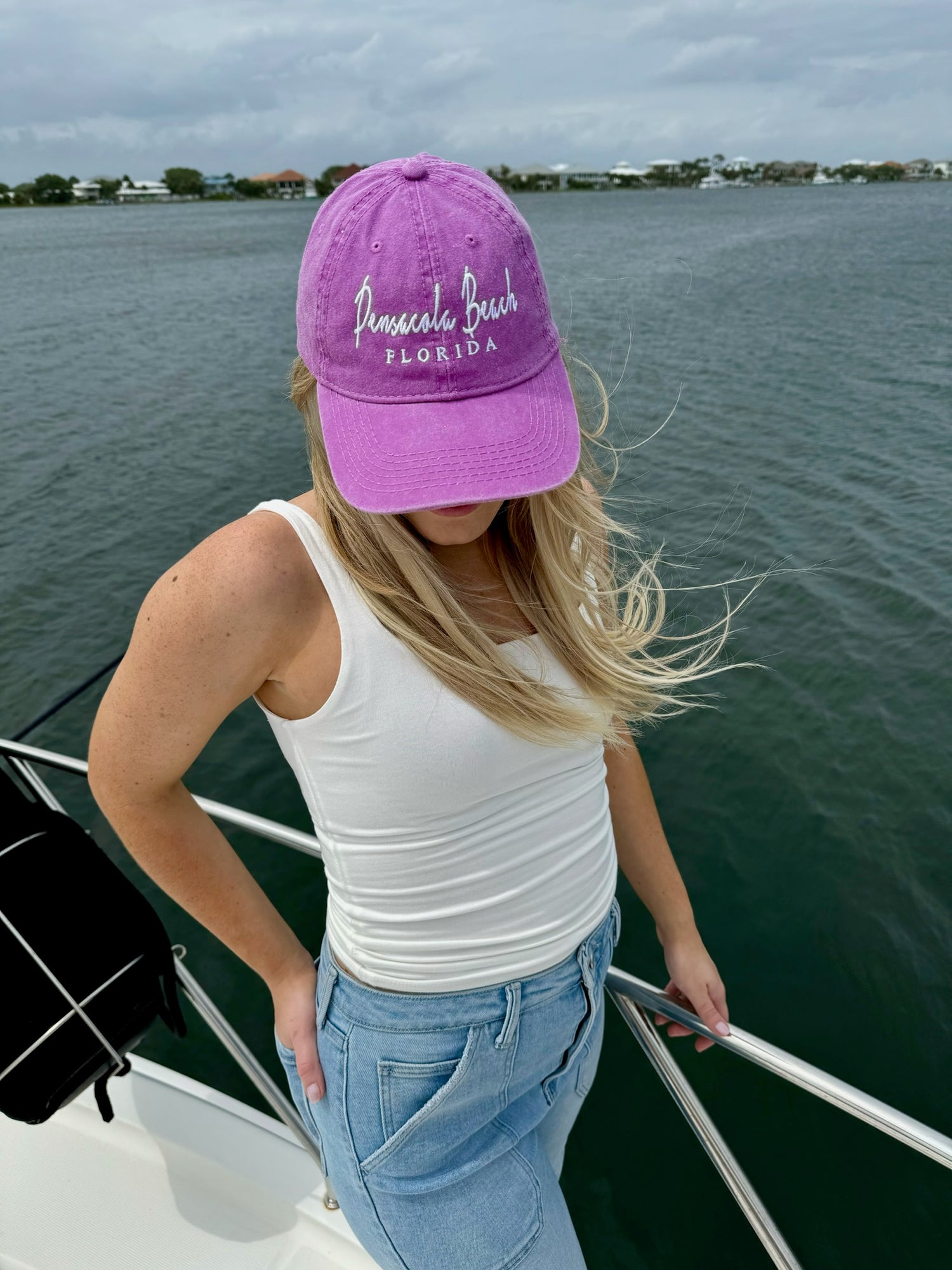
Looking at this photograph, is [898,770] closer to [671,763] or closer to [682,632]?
[671,763]

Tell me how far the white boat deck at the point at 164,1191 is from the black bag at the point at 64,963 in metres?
0.35

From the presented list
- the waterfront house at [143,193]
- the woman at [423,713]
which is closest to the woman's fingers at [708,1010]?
the woman at [423,713]

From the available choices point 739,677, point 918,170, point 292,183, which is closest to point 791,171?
point 918,170

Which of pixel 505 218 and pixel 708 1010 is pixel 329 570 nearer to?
pixel 505 218

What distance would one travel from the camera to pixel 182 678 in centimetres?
102

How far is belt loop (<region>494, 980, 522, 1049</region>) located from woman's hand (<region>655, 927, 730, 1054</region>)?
0.49 metres

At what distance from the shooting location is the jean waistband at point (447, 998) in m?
1.24

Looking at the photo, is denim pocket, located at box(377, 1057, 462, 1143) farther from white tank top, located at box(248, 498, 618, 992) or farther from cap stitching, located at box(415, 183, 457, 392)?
cap stitching, located at box(415, 183, 457, 392)

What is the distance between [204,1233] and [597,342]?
15990 millimetres

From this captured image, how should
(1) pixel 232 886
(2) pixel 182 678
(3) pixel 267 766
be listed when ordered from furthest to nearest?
(3) pixel 267 766, (1) pixel 232 886, (2) pixel 182 678

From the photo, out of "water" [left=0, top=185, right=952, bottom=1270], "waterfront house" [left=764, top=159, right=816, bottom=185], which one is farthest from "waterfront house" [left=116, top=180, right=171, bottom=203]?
"water" [left=0, top=185, right=952, bottom=1270]

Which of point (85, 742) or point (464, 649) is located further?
point (85, 742)

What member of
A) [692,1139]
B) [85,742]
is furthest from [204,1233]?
[85,742]

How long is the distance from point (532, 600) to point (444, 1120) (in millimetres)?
784
